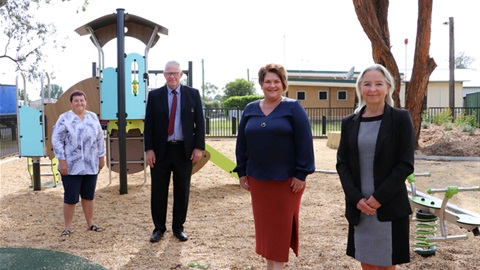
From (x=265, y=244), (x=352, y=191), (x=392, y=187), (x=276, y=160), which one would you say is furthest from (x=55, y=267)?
(x=392, y=187)

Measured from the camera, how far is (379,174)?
2.60 meters

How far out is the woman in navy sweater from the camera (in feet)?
10.4

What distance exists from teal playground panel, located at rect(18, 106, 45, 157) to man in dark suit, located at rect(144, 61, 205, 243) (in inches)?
158

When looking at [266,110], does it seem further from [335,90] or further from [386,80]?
[335,90]

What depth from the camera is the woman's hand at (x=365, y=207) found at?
259 cm

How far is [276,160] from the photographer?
3170 mm

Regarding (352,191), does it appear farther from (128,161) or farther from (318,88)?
(318,88)

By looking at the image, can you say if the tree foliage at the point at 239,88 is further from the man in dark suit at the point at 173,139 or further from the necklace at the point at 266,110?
A: the necklace at the point at 266,110

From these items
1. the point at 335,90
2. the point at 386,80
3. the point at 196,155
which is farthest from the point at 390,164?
the point at 335,90

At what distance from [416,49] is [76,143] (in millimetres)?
10446

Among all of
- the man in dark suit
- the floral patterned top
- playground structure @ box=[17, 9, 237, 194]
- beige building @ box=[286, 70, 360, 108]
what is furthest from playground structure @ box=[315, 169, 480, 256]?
→ beige building @ box=[286, 70, 360, 108]

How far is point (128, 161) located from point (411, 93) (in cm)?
835

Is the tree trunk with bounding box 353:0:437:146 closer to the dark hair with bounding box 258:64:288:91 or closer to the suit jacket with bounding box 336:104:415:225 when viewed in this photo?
the dark hair with bounding box 258:64:288:91

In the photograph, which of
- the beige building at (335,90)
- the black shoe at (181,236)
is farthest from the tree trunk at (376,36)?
the beige building at (335,90)
